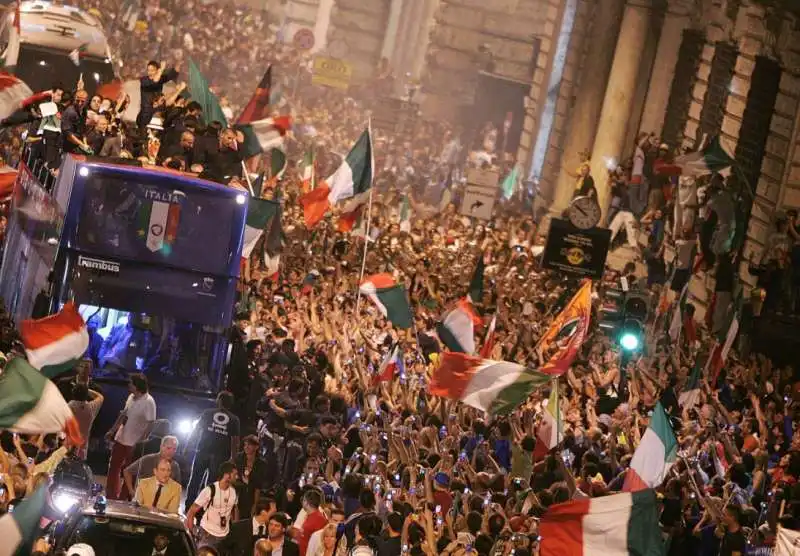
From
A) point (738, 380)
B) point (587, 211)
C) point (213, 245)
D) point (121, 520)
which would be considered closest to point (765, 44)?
point (587, 211)

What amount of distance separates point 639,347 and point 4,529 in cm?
1534

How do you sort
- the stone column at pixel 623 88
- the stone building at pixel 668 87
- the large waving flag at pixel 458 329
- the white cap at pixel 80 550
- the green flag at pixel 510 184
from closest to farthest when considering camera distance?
the white cap at pixel 80 550 < the large waving flag at pixel 458 329 < the stone building at pixel 668 87 < the stone column at pixel 623 88 < the green flag at pixel 510 184

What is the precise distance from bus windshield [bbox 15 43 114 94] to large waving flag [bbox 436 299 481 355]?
34.6 ft

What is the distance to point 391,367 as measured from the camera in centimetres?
2409

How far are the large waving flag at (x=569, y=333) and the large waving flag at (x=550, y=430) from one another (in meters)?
1.80

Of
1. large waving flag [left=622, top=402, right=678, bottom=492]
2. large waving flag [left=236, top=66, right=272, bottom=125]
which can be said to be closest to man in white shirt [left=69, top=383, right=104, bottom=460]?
large waving flag [left=622, top=402, right=678, bottom=492]

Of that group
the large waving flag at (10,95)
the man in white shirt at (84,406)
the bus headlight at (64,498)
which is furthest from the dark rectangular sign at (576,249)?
the bus headlight at (64,498)

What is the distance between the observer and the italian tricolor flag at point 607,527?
15688mm

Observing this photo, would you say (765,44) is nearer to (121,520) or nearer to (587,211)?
(587,211)

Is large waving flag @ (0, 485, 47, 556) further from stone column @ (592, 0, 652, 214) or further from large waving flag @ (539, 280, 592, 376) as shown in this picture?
stone column @ (592, 0, 652, 214)

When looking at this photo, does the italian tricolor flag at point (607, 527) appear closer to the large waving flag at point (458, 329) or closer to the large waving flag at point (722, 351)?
the large waving flag at point (458, 329)

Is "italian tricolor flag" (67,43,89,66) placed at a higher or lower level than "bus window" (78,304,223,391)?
higher

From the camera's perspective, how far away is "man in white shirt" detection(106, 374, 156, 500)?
20.9 m

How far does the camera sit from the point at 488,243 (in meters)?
36.3
